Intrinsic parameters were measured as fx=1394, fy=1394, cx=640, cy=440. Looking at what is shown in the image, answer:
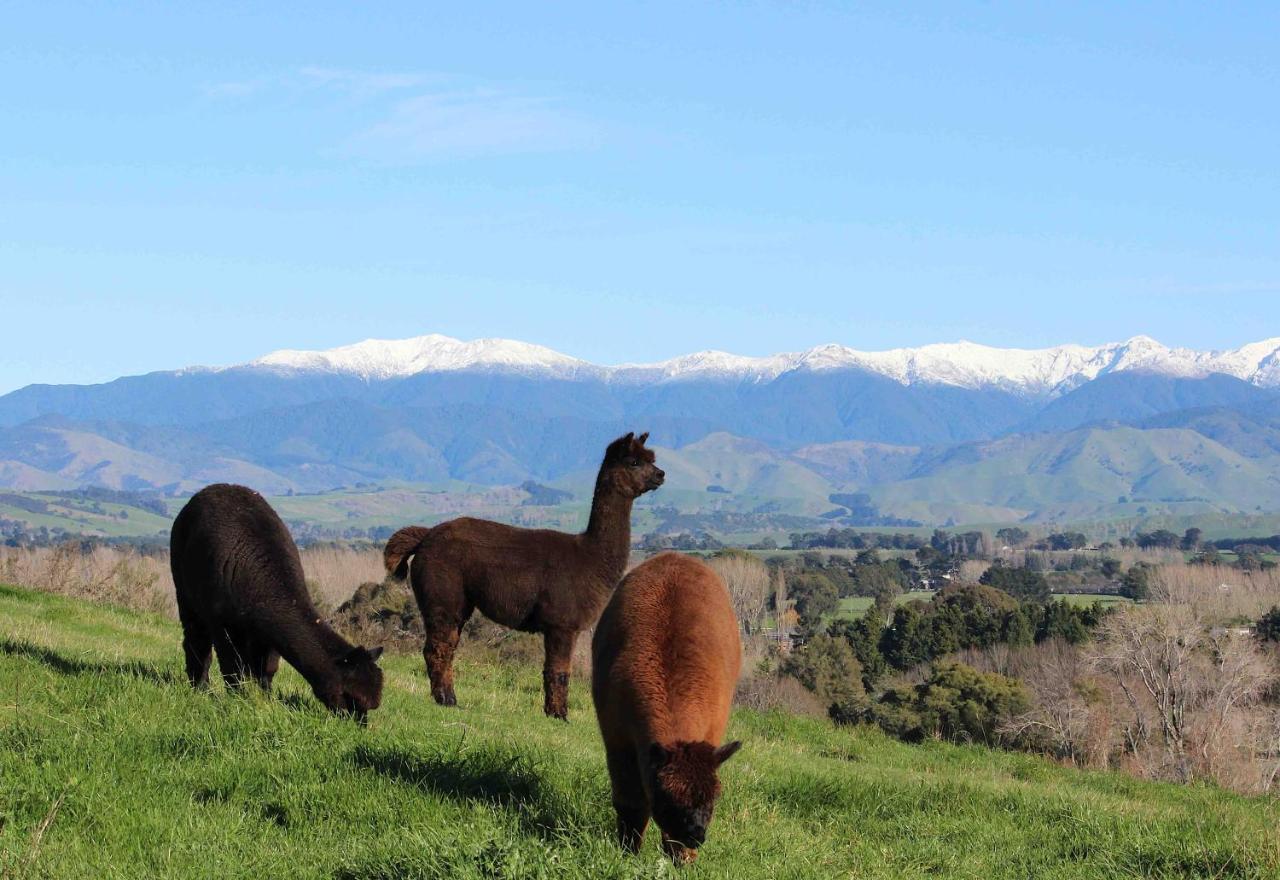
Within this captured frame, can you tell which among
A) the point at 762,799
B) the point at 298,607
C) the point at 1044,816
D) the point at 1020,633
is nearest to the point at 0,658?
the point at 298,607

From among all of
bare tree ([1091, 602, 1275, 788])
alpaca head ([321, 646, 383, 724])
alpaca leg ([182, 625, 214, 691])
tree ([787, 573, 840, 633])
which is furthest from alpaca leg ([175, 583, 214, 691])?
tree ([787, 573, 840, 633])

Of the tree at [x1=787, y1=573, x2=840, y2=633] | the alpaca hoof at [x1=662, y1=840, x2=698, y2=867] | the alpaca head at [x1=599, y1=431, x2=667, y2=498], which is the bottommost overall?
the tree at [x1=787, y1=573, x2=840, y2=633]

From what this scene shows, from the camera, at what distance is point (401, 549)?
17.6 meters

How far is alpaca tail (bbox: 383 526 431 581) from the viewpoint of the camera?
690 inches

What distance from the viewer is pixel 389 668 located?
71.8 feet

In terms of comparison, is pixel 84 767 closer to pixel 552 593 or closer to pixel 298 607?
Answer: pixel 298 607

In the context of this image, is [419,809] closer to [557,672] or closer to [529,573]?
[529,573]

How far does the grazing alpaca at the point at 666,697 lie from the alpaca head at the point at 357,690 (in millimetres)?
2633

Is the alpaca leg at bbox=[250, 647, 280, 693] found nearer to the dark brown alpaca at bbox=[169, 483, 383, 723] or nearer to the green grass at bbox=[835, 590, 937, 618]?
the dark brown alpaca at bbox=[169, 483, 383, 723]

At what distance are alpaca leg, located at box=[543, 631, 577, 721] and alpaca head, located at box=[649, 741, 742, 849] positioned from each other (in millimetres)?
8740

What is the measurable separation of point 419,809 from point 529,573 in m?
7.61

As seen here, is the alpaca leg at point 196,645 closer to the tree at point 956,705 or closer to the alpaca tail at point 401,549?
the alpaca tail at point 401,549

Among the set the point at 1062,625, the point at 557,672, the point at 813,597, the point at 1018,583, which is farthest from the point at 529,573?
the point at 1018,583

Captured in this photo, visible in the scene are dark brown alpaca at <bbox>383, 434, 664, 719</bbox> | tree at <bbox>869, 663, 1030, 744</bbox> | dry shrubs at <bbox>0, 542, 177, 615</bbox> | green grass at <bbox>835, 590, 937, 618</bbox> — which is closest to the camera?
dark brown alpaca at <bbox>383, 434, 664, 719</bbox>
